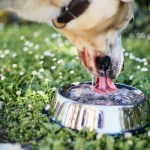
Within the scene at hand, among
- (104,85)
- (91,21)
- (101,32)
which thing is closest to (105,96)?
(104,85)

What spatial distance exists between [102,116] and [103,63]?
0.44m

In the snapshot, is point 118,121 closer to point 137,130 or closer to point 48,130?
point 137,130

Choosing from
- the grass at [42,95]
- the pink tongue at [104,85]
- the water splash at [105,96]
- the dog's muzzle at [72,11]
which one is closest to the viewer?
the grass at [42,95]

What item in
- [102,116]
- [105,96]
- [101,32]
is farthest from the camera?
[105,96]

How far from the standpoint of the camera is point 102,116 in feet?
9.00

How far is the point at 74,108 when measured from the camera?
279 centimetres

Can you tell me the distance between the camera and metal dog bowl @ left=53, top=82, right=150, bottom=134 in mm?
2740

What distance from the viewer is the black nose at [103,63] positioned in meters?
2.99

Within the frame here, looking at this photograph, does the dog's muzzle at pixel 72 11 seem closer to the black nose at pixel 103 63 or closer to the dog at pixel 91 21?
the dog at pixel 91 21

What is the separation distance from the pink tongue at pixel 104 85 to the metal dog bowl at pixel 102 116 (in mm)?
301

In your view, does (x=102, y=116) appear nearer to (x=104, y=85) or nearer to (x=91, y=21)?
(x=104, y=85)

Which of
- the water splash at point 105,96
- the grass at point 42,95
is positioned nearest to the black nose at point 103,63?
the water splash at point 105,96

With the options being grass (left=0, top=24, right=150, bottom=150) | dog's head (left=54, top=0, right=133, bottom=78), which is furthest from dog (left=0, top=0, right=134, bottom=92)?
grass (left=0, top=24, right=150, bottom=150)

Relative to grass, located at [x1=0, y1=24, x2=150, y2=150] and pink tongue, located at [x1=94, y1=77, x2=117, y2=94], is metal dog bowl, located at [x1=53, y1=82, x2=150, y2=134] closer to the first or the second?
grass, located at [x1=0, y1=24, x2=150, y2=150]
